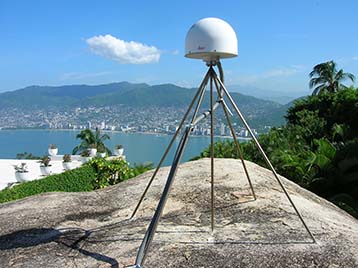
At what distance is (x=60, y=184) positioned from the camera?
494 inches

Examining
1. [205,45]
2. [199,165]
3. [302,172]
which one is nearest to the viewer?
[205,45]

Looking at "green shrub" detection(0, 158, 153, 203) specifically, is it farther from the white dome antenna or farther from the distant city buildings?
the distant city buildings

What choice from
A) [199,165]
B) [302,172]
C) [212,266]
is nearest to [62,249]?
[212,266]

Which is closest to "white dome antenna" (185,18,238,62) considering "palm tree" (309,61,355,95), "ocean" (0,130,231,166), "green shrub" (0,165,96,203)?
"ocean" (0,130,231,166)

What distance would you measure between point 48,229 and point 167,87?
123144 millimetres

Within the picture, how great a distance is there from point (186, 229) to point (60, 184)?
8.95m

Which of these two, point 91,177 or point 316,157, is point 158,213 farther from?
point 91,177

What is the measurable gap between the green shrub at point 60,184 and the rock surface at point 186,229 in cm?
549

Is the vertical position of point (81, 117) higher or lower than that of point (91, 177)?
lower

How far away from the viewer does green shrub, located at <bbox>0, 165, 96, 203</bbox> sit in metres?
11.0

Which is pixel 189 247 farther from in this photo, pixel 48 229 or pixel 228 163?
pixel 228 163

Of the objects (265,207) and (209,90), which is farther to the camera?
(265,207)

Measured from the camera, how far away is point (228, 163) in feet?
22.1

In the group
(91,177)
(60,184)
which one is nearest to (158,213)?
(60,184)
